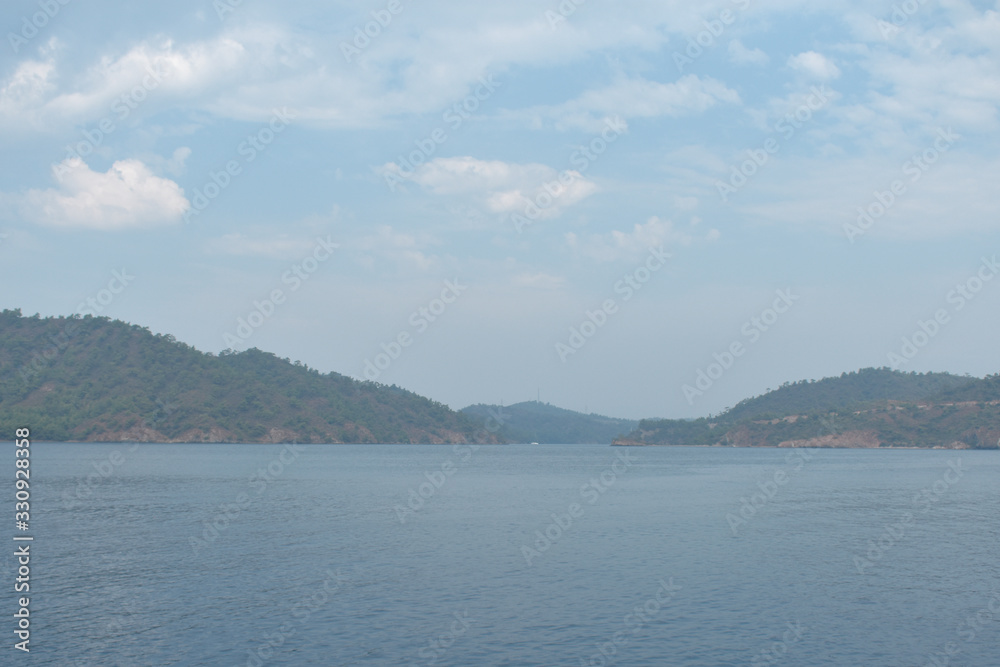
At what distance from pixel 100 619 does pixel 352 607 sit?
9.25m

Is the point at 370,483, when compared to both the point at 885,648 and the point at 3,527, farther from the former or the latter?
the point at 885,648

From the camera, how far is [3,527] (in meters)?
46.3

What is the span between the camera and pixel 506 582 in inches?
1337
